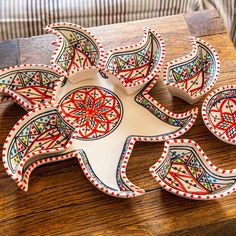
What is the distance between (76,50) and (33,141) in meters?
0.32

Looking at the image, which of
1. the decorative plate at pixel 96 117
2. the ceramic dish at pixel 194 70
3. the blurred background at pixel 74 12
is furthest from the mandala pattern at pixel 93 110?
the blurred background at pixel 74 12

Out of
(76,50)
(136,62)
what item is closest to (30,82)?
(76,50)

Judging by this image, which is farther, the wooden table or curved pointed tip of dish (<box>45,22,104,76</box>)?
curved pointed tip of dish (<box>45,22,104,76</box>)

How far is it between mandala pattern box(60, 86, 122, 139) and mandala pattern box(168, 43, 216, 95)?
18cm

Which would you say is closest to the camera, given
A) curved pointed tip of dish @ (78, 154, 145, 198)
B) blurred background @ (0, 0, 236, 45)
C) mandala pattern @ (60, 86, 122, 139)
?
curved pointed tip of dish @ (78, 154, 145, 198)

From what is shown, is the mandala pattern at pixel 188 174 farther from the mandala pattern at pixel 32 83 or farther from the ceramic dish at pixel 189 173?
the mandala pattern at pixel 32 83

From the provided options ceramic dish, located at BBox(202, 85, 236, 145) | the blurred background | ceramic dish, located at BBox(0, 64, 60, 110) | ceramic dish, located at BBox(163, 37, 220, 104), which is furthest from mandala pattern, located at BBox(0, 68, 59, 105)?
the blurred background

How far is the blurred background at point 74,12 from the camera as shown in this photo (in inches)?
70.9

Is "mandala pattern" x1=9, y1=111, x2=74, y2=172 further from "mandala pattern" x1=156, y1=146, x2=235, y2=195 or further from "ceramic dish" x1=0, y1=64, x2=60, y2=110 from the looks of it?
"mandala pattern" x1=156, y1=146, x2=235, y2=195

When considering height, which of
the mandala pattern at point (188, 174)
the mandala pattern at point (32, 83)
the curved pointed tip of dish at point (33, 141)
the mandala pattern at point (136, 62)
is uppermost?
the mandala pattern at point (136, 62)

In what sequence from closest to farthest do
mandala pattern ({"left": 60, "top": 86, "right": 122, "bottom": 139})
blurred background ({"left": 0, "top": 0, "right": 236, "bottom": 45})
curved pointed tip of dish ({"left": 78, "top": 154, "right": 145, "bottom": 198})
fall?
curved pointed tip of dish ({"left": 78, "top": 154, "right": 145, "bottom": 198}), mandala pattern ({"left": 60, "top": 86, "right": 122, "bottom": 139}), blurred background ({"left": 0, "top": 0, "right": 236, "bottom": 45})

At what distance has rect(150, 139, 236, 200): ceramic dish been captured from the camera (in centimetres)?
107

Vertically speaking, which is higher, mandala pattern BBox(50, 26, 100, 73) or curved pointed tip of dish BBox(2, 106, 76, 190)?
mandala pattern BBox(50, 26, 100, 73)

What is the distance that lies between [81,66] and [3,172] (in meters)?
0.38
